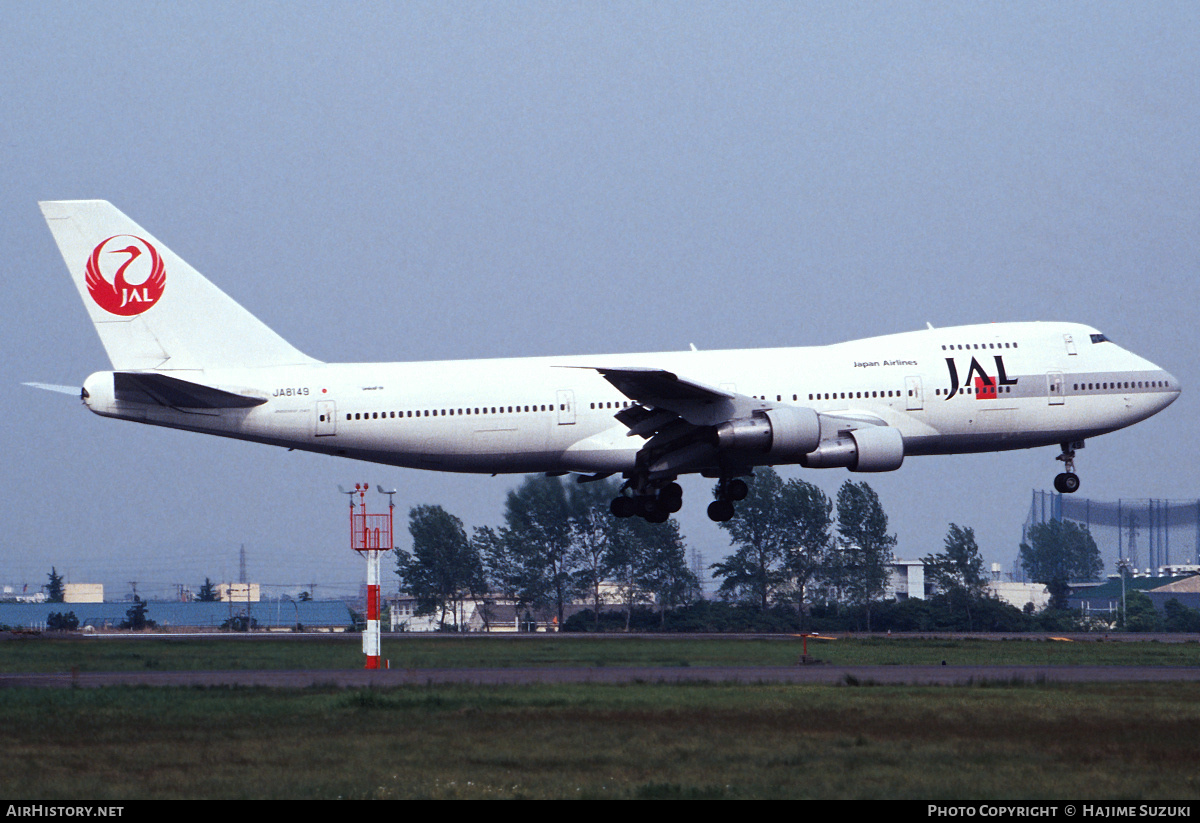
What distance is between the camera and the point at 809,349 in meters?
42.2

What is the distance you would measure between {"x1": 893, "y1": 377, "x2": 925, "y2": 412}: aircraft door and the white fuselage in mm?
43

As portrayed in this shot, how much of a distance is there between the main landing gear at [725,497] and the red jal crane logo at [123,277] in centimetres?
1815

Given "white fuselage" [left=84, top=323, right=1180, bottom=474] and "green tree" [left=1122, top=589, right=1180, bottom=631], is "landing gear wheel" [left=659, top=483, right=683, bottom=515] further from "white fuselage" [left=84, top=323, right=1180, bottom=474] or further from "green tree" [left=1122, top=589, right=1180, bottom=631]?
"green tree" [left=1122, top=589, right=1180, bottom=631]

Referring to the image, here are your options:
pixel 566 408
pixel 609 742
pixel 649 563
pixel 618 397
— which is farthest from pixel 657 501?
pixel 649 563

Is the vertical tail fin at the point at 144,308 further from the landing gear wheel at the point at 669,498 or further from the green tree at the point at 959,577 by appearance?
the green tree at the point at 959,577

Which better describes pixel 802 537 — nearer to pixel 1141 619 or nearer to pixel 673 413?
pixel 1141 619

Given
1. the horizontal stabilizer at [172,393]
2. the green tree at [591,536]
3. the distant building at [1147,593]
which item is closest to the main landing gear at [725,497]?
the horizontal stabilizer at [172,393]

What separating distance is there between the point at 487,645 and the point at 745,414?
1240 cm

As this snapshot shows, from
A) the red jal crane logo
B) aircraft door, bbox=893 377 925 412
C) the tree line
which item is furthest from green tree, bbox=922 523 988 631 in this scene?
the red jal crane logo

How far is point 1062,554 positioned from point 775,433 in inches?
4074

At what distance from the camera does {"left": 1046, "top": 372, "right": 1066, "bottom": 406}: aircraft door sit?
42.2 metres

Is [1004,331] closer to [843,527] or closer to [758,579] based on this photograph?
[758,579]

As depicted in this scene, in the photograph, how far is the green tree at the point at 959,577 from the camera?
66750mm
